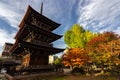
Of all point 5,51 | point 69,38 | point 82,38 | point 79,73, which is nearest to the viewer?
point 79,73

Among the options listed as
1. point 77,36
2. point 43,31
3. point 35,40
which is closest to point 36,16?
point 43,31

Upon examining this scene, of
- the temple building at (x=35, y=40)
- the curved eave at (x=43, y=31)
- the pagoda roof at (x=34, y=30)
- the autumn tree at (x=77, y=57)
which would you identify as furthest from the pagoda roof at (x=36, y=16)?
the autumn tree at (x=77, y=57)

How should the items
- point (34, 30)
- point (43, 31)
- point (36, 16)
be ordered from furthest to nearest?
1. point (36, 16)
2. point (43, 31)
3. point (34, 30)

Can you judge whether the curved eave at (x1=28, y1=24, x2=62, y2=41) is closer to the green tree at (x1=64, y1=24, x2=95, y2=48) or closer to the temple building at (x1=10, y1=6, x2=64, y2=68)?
the temple building at (x1=10, y1=6, x2=64, y2=68)

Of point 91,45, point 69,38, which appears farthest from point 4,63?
point 91,45

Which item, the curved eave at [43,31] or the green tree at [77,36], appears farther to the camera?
the green tree at [77,36]

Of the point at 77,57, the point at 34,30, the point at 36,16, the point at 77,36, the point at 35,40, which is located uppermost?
the point at 36,16

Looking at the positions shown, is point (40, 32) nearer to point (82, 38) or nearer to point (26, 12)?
point (26, 12)

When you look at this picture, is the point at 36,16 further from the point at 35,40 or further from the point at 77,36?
the point at 77,36

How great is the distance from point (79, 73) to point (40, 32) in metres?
11.0

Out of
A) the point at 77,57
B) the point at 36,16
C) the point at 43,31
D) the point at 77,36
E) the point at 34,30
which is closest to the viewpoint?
the point at 34,30

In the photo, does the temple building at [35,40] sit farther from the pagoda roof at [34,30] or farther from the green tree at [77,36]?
the green tree at [77,36]

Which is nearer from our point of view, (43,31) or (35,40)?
(35,40)

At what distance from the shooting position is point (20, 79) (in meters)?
15.2
